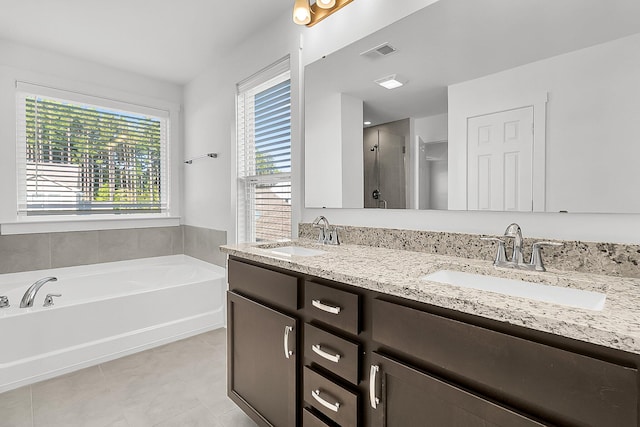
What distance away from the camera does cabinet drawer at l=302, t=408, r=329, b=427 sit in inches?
49.0

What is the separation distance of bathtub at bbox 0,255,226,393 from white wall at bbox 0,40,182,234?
16.7 inches

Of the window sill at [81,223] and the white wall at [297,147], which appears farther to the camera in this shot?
the window sill at [81,223]

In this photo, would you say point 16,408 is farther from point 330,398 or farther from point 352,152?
point 352,152

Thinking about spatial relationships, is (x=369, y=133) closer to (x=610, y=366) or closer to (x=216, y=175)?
(x=610, y=366)

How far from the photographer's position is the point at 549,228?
50.3 inches

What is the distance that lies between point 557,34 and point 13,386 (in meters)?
3.38

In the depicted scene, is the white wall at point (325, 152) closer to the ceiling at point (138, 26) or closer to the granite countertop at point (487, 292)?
the granite countertop at point (487, 292)

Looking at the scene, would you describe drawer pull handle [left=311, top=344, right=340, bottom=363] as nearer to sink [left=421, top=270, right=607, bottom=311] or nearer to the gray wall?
sink [left=421, top=270, right=607, bottom=311]

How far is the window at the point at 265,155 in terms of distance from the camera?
8.31 feet

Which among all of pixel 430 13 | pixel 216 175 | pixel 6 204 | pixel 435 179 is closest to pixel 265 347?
pixel 435 179

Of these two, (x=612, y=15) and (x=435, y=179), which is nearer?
(x=612, y=15)

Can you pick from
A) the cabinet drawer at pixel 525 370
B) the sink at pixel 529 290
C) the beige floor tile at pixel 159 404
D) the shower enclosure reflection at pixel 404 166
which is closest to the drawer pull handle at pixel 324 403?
the cabinet drawer at pixel 525 370

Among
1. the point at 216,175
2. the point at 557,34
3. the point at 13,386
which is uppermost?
the point at 557,34

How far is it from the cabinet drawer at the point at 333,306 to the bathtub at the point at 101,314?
1.97 m
